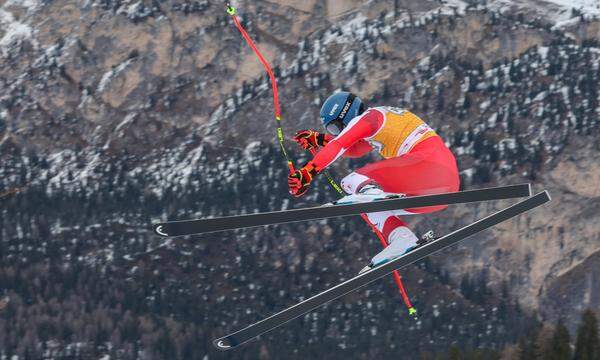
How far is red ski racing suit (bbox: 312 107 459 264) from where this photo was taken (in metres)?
13.6

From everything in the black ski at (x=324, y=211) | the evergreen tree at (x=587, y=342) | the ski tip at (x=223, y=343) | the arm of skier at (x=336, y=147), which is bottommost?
the evergreen tree at (x=587, y=342)

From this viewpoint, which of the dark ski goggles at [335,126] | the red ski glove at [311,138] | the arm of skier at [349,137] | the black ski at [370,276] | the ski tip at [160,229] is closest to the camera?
the ski tip at [160,229]

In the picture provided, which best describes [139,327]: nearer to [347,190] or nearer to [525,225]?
[525,225]

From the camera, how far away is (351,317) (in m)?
183

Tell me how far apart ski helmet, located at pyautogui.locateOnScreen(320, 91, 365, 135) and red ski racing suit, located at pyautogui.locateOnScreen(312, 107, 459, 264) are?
28cm

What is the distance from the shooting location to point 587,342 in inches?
2879

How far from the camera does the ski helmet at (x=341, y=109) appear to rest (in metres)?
13.8

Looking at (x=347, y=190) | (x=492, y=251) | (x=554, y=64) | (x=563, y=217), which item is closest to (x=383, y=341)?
(x=492, y=251)

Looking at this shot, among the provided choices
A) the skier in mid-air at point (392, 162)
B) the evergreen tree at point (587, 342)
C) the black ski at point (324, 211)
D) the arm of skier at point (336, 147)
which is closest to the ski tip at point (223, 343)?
the black ski at point (324, 211)

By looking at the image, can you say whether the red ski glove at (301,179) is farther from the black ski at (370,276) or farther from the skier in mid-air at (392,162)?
the black ski at (370,276)

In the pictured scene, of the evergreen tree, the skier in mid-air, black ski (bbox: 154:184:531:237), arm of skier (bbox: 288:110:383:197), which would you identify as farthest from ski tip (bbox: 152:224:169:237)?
the evergreen tree

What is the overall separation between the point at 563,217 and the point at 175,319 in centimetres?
6451

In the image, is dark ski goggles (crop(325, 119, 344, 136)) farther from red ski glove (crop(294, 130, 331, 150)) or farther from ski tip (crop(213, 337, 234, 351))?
ski tip (crop(213, 337, 234, 351))

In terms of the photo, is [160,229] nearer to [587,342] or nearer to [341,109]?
[341,109]
